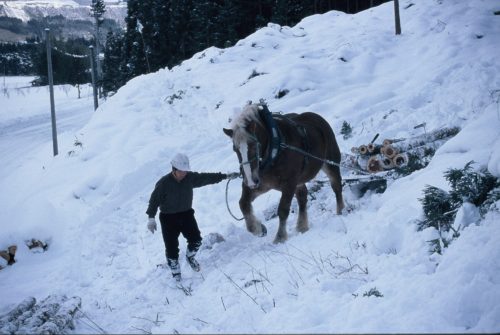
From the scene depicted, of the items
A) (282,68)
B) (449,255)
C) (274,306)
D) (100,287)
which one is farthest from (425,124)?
(282,68)

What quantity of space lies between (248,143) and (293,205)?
8.77 ft

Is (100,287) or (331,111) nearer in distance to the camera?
(100,287)

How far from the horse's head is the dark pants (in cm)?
117

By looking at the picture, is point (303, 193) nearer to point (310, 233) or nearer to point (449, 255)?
point (310, 233)

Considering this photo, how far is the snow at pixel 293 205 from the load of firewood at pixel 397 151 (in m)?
0.70

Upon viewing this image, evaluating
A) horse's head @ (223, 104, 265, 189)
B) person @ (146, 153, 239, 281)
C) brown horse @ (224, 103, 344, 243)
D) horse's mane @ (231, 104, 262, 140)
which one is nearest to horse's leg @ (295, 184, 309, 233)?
brown horse @ (224, 103, 344, 243)

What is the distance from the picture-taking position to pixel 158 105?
15422 millimetres

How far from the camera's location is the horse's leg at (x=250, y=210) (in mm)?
5453

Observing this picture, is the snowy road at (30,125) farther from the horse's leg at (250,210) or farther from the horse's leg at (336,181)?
the horse's leg at (336,181)

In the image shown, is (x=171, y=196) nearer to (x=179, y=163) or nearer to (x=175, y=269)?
(x=179, y=163)

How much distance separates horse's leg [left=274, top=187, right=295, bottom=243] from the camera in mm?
5344

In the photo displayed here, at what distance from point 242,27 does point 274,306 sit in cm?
3601

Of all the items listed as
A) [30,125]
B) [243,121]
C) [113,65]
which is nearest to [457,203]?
[243,121]

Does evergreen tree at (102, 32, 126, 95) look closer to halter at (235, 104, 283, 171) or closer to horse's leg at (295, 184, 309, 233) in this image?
horse's leg at (295, 184, 309, 233)
